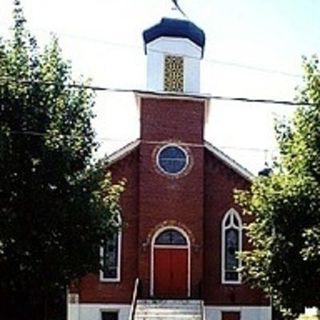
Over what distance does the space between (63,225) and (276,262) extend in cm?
560

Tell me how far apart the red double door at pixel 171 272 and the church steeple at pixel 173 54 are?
250 inches

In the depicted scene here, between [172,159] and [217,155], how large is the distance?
175 cm

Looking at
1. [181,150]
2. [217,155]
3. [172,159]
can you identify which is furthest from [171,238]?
[217,155]

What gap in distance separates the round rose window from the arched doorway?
2225mm

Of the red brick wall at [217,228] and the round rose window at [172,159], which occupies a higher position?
the round rose window at [172,159]

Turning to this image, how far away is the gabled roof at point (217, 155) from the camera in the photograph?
32.6 metres

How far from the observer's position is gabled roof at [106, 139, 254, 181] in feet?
107

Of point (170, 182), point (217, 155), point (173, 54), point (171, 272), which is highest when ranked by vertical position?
point (173, 54)

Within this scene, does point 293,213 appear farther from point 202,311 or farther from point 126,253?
point 126,253

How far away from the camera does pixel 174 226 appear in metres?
32.4

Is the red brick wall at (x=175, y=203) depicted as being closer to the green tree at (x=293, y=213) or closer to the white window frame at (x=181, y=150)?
the white window frame at (x=181, y=150)

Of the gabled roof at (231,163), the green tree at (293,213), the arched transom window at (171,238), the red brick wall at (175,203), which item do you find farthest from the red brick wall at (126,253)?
the green tree at (293,213)

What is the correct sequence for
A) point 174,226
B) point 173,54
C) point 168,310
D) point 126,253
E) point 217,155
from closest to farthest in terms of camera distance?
point 168,310
point 126,253
point 174,226
point 217,155
point 173,54

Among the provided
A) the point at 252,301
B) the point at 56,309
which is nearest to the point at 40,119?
the point at 56,309
